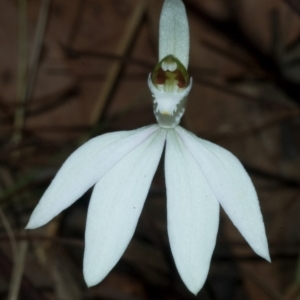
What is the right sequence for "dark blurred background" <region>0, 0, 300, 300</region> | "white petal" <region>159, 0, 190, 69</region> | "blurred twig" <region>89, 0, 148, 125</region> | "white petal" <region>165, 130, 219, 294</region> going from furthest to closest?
"blurred twig" <region>89, 0, 148, 125</region> → "dark blurred background" <region>0, 0, 300, 300</region> → "white petal" <region>159, 0, 190, 69</region> → "white petal" <region>165, 130, 219, 294</region>

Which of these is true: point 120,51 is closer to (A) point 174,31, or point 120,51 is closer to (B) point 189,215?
(A) point 174,31

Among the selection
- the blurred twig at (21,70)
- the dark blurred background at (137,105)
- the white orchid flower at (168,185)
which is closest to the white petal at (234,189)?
the white orchid flower at (168,185)

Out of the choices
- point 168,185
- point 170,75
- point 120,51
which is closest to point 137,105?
point 120,51

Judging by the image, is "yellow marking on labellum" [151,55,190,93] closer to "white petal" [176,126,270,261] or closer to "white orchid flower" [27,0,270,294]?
"white orchid flower" [27,0,270,294]

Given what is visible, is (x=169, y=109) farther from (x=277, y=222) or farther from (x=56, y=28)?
(x=56, y=28)

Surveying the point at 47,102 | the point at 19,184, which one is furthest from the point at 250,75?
the point at 19,184

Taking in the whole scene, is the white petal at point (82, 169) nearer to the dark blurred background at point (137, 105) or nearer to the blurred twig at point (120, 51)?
the dark blurred background at point (137, 105)

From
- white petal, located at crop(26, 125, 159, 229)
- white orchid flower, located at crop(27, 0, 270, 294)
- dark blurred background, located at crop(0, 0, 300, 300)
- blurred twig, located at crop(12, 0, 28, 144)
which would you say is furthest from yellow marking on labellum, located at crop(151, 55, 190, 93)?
blurred twig, located at crop(12, 0, 28, 144)
